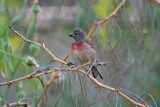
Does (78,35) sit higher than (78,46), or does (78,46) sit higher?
(78,35)

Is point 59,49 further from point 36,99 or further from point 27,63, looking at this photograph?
point 36,99

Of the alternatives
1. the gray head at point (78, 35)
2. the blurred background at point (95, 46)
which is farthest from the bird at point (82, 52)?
the blurred background at point (95, 46)

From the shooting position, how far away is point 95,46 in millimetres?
3186

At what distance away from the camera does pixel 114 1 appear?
3.34 m

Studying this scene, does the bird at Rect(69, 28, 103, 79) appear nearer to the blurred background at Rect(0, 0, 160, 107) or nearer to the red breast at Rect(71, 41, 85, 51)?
the red breast at Rect(71, 41, 85, 51)

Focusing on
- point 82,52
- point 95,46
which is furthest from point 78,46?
point 95,46

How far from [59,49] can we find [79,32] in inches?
16.6

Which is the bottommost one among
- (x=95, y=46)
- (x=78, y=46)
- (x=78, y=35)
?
(x=95, y=46)

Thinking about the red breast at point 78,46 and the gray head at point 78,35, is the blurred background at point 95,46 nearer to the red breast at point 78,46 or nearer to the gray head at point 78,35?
the gray head at point 78,35

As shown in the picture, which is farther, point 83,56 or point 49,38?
point 49,38

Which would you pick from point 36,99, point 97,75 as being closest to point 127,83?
point 97,75

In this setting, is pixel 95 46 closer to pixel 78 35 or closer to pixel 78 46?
pixel 78 46

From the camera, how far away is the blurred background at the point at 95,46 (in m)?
2.42

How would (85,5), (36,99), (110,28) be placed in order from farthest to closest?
(85,5) < (110,28) < (36,99)
